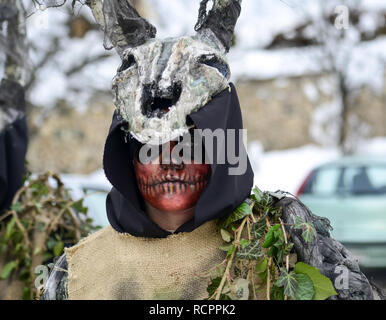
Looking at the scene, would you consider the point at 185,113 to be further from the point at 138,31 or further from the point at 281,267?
the point at 281,267

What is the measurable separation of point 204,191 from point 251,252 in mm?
281

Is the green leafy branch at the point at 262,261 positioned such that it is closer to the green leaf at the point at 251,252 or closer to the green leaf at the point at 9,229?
the green leaf at the point at 251,252

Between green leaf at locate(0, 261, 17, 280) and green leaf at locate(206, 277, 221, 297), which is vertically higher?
green leaf at locate(206, 277, 221, 297)

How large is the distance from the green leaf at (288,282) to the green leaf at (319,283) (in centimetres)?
5

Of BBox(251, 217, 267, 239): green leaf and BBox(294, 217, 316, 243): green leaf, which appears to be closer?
BBox(294, 217, 316, 243): green leaf

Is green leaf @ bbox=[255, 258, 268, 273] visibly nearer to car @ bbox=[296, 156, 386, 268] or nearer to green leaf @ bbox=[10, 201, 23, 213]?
green leaf @ bbox=[10, 201, 23, 213]

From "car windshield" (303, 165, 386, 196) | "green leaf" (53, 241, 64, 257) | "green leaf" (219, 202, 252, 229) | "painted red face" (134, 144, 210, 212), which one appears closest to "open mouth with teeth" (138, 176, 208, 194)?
"painted red face" (134, 144, 210, 212)

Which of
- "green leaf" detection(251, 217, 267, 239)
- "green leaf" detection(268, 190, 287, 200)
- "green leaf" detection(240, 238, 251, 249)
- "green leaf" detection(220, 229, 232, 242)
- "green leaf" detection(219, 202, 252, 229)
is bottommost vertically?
"green leaf" detection(240, 238, 251, 249)

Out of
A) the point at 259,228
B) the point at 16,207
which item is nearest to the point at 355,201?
the point at 16,207

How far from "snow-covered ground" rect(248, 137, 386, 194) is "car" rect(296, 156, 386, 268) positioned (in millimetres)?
2887

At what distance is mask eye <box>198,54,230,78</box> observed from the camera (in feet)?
6.35

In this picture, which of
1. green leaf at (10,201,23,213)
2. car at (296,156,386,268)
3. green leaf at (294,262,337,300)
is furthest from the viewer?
car at (296,156,386,268)

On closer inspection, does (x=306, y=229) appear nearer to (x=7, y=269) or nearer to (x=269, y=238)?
(x=269, y=238)

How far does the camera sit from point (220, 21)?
2.05 m
